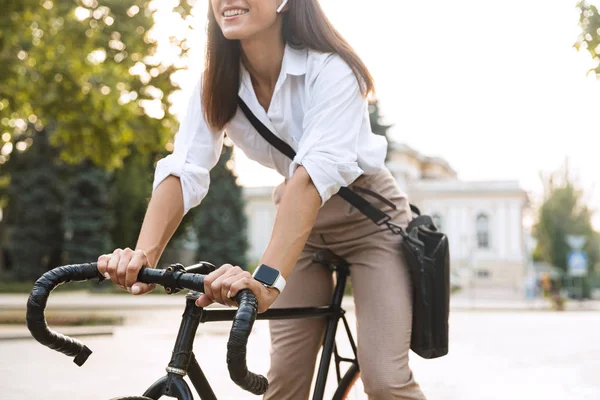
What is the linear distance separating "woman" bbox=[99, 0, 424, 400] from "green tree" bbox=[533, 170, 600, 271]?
169 feet

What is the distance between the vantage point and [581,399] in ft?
23.8

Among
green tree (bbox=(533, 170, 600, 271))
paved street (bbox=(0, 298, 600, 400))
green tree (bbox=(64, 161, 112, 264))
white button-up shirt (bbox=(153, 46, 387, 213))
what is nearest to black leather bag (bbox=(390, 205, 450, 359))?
white button-up shirt (bbox=(153, 46, 387, 213))

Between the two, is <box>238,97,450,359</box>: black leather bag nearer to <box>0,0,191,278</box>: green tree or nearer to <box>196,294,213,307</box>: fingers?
<box>196,294,213,307</box>: fingers

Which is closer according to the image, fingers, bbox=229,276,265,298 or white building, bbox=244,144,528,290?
fingers, bbox=229,276,265,298

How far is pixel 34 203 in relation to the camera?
37.7 meters

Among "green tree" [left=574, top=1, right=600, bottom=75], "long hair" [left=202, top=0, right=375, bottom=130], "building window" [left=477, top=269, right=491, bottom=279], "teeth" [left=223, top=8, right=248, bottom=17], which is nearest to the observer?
"teeth" [left=223, top=8, right=248, bottom=17]

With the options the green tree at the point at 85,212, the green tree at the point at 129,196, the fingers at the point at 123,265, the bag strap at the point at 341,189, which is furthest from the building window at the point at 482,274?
the fingers at the point at 123,265

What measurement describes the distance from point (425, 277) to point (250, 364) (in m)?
6.62

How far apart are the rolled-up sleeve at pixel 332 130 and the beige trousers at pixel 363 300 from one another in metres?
0.51

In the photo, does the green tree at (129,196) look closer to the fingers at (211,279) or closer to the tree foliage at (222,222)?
the tree foliage at (222,222)

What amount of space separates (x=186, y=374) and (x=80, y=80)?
1523cm

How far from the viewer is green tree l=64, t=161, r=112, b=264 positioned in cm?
3788

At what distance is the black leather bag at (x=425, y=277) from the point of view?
2.72 meters

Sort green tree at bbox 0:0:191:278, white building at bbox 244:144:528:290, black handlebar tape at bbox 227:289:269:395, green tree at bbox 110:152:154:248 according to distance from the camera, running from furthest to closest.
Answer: white building at bbox 244:144:528:290 → green tree at bbox 110:152:154:248 → green tree at bbox 0:0:191:278 → black handlebar tape at bbox 227:289:269:395
